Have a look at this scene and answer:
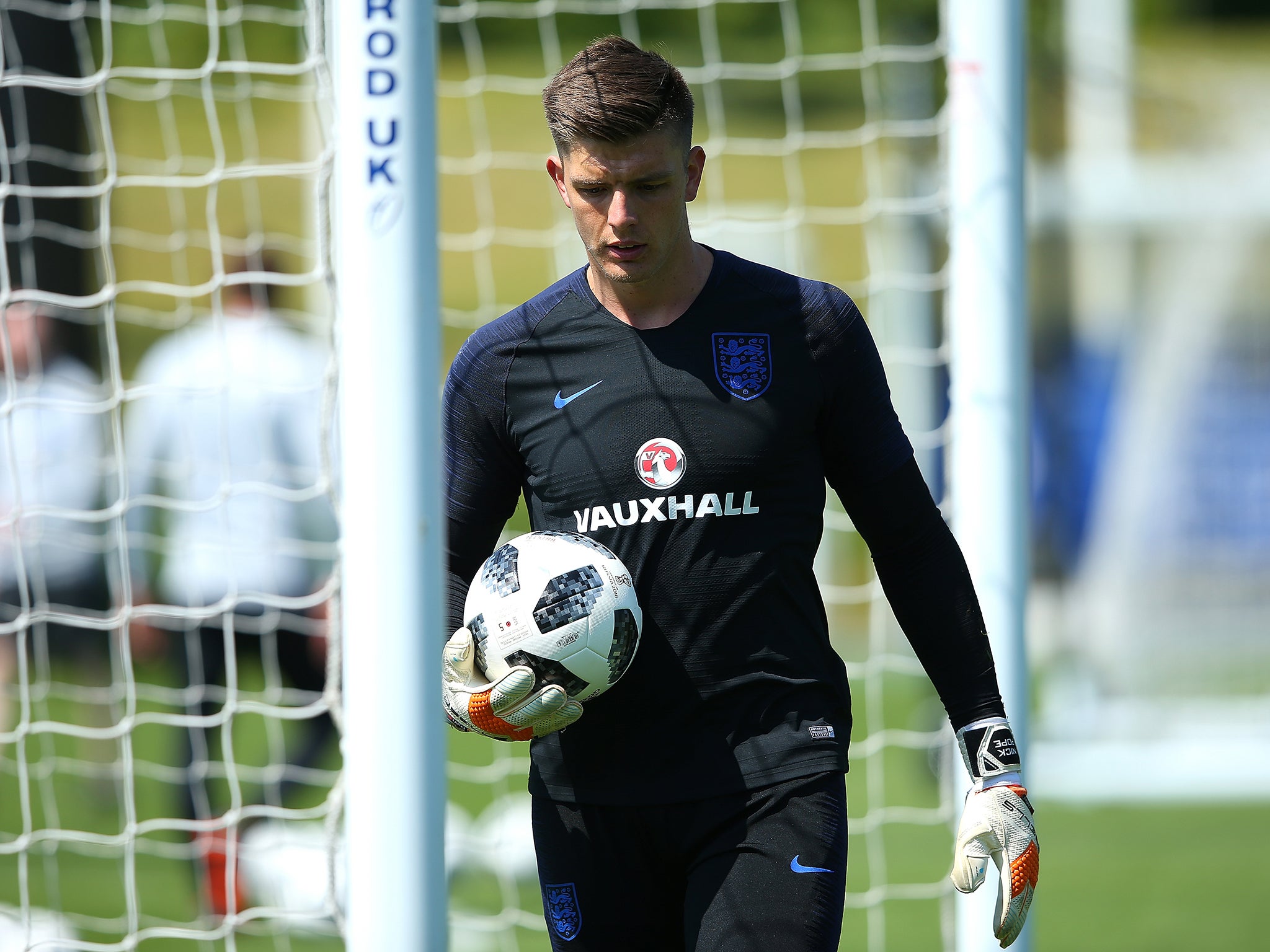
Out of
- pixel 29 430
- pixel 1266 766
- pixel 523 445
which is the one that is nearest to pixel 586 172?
pixel 523 445

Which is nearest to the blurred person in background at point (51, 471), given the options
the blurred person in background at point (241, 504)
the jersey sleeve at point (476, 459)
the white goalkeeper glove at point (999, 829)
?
the blurred person in background at point (241, 504)

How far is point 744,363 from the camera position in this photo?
234cm

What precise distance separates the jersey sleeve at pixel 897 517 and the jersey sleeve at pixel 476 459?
0.56m

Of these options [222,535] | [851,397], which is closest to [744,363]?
[851,397]

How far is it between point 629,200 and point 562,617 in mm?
676

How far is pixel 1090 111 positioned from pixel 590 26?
6.28 meters

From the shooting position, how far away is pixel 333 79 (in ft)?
6.04

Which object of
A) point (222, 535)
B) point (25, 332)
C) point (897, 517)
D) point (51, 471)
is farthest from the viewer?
Answer: point (51, 471)

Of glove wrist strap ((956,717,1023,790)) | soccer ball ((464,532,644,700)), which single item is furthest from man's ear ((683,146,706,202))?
glove wrist strap ((956,717,1023,790))

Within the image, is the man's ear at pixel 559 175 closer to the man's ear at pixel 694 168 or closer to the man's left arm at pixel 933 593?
the man's ear at pixel 694 168

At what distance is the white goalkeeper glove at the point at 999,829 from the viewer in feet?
7.66

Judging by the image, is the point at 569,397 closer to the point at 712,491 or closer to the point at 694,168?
the point at 712,491

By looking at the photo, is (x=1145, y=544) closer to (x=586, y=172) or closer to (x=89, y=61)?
(x=89, y=61)

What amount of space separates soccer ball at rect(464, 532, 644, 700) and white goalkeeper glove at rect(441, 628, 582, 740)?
0.9 inches
